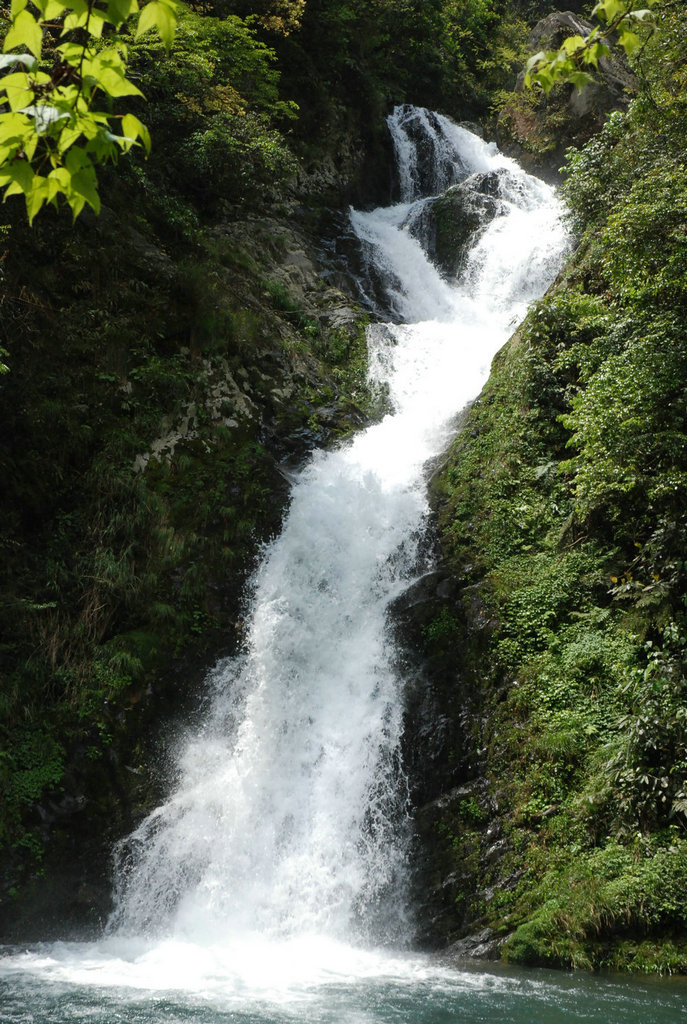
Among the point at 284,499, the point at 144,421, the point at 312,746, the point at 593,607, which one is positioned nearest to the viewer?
the point at 593,607

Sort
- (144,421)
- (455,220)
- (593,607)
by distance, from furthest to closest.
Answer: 1. (455,220)
2. (144,421)
3. (593,607)

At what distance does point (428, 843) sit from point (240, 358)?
989cm

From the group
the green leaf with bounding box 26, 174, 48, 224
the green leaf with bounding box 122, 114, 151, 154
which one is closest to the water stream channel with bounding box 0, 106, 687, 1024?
the green leaf with bounding box 26, 174, 48, 224

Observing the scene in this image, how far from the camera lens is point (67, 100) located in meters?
2.04

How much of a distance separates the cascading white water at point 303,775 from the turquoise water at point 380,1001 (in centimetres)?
43

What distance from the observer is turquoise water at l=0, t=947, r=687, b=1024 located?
18.2ft

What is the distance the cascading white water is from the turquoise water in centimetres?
43

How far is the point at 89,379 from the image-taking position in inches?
495

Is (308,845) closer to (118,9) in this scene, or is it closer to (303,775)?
(303,775)

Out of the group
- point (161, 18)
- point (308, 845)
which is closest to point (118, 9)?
point (161, 18)

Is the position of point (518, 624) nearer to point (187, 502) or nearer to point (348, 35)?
point (187, 502)

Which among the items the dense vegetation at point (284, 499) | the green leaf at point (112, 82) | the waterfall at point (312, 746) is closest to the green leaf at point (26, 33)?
the green leaf at point (112, 82)

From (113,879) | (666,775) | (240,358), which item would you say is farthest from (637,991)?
(240,358)

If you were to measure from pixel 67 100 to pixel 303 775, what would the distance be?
8.51 metres
